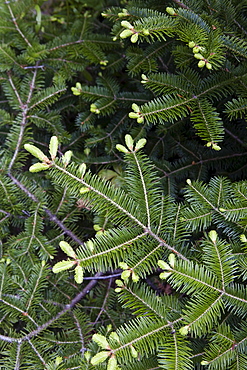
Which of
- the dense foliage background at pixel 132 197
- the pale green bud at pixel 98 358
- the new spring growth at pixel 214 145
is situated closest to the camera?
the pale green bud at pixel 98 358

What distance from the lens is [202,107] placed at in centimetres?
124

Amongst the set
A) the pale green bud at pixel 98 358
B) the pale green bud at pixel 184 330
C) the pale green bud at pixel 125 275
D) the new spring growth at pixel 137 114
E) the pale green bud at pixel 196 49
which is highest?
the pale green bud at pixel 196 49

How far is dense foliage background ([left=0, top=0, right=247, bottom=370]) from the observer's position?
3.32 feet

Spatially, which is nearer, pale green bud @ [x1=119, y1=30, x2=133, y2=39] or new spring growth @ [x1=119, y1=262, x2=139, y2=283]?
new spring growth @ [x1=119, y1=262, x2=139, y2=283]

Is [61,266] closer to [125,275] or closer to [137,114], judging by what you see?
[125,275]

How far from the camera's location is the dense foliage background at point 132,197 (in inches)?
39.8

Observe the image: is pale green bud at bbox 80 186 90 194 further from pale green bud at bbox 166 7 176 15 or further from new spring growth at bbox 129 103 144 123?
pale green bud at bbox 166 7 176 15

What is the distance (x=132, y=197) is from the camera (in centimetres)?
113

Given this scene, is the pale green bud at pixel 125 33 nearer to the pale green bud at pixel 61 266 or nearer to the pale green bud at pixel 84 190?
the pale green bud at pixel 84 190

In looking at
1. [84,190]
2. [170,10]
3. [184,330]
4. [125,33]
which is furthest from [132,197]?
[170,10]

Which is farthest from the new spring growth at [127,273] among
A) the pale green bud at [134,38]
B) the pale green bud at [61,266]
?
the pale green bud at [134,38]

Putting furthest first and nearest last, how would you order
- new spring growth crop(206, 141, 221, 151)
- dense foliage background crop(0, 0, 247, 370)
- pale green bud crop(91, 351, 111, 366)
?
1. new spring growth crop(206, 141, 221, 151)
2. dense foliage background crop(0, 0, 247, 370)
3. pale green bud crop(91, 351, 111, 366)

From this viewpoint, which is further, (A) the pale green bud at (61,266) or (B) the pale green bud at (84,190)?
(B) the pale green bud at (84,190)

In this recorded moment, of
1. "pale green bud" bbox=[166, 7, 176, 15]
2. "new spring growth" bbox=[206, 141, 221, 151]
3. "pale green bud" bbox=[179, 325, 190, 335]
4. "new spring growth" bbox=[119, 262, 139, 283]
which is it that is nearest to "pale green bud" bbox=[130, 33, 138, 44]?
"pale green bud" bbox=[166, 7, 176, 15]
